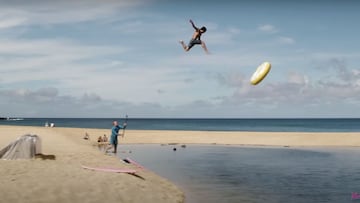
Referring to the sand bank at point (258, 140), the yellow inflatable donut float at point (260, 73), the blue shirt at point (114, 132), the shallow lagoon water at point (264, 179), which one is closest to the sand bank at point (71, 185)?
the shallow lagoon water at point (264, 179)

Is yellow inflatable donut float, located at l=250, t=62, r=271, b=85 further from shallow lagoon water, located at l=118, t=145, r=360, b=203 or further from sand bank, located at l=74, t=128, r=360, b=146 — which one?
sand bank, located at l=74, t=128, r=360, b=146

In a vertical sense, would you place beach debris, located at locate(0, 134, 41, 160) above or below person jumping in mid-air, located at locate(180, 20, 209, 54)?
below

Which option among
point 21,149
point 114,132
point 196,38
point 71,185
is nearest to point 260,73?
point 196,38

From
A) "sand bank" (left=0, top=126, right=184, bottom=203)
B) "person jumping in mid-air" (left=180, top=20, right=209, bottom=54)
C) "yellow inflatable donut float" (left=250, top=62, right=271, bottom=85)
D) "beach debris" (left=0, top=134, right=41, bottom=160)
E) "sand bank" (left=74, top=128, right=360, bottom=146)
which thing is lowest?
"sand bank" (left=74, top=128, right=360, bottom=146)

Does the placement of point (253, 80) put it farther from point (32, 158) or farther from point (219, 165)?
point (219, 165)

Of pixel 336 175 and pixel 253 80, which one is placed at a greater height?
pixel 253 80

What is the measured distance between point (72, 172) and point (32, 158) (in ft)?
16.2

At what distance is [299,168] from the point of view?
97.0 ft

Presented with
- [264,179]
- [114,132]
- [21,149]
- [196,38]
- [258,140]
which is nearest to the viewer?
[196,38]

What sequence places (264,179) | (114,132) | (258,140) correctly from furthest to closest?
(258,140) → (114,132) → (264,179)

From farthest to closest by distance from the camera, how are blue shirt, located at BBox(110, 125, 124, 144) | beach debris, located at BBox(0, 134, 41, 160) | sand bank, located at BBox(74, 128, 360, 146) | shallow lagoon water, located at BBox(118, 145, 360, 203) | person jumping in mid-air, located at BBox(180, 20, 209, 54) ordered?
sand bank, located at BBox(74, 128, 360, 146), blue shirt, located at BBox(110, 125, 124, 144), beach debris, located at BBox(0, 134, 41, 160), shallow lagoon water, located at BBox(118, 145, 360, 203), person jumping in mid-air, located at BBox(180, 20, 209, 54)

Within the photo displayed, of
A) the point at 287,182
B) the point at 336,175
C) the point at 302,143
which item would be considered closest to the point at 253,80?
the point at 287,182

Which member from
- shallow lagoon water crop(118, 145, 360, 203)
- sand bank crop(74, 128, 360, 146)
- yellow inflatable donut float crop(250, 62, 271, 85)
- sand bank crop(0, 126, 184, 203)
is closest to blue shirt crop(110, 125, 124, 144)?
shallow lagoon water crop(118, 145, 360, 203)

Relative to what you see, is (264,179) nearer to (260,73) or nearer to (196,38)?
(260,73)
